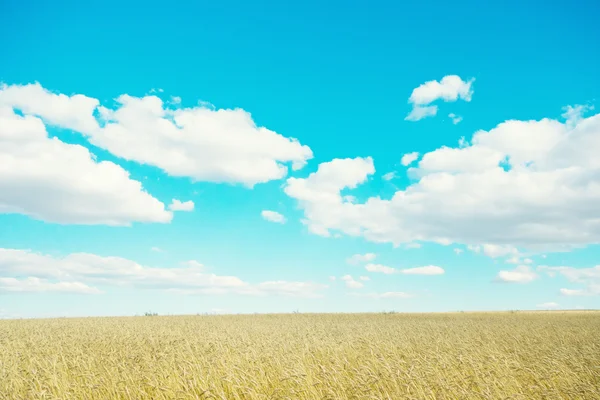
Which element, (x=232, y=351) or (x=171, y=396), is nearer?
(x=171, y=396)

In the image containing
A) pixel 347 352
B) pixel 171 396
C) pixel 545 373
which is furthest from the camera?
pixel 347 352

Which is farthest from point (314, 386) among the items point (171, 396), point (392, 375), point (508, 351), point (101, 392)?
point (508, 351)

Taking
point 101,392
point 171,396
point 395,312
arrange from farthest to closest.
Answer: point 395,312, point 101,392, point 171,396

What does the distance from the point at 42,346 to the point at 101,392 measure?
8971mm

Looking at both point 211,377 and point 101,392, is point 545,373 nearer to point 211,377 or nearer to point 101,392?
point 211,377

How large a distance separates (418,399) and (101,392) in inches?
283

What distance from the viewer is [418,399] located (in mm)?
7992

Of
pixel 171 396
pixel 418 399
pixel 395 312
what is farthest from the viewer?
pixel 395 312

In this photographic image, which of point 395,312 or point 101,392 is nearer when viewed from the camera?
point 101,392

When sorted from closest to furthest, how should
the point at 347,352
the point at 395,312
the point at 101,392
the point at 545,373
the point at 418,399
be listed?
the point at 418,399 < the point at 101,392 < the point at 545,373 < the point at 347,352 < the point at 395,312

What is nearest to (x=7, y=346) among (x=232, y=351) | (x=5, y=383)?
(x=5, y=383)

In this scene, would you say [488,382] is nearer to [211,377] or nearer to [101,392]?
[211,377]

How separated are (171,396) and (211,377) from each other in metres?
1.33

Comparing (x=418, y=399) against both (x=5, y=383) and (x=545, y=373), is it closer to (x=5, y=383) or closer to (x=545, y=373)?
(x=545, y=373)
